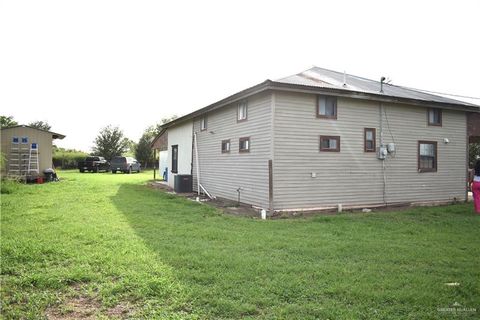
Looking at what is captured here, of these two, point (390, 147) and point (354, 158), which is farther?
point (390, 147)

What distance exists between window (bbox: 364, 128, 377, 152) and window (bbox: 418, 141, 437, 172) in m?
2.13

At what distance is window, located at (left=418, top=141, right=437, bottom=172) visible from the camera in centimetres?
1195

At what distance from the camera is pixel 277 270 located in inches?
175

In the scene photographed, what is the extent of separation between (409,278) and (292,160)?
5.77m

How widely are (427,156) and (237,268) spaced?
10.2m

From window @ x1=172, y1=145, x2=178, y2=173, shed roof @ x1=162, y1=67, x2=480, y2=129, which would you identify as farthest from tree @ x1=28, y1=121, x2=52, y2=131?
shed roof @ x1=162, y1=67, x2=480, y2=129

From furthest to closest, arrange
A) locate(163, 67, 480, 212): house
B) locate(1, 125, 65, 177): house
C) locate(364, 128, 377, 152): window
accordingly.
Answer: locate(1, 125, 65, 177): house, locate(364, 128, 377, 152): window, locate(163, 67, 480, 212): house

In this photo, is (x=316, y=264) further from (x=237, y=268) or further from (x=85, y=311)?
(x=85, y=311)

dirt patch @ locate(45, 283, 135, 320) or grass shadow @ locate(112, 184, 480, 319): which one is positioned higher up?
grass shadow @ locate(112, 184, 480, 319)

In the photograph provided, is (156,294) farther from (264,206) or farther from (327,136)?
(327,136)

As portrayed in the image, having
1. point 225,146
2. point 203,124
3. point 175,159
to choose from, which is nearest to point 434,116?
point 225,146

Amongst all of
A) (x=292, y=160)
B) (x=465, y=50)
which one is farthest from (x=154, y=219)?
(x=465, y=50)

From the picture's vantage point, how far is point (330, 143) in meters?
10.3

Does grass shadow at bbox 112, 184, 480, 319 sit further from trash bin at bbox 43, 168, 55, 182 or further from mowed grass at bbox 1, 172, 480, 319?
trash bin at bbox 43, 168, 55, 182
